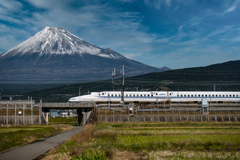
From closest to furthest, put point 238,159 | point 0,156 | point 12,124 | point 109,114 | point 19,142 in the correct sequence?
point 238,159 → point 0,156 → point 19,142 → point 12,124 → point 109,114

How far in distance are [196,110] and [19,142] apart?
48371 mm

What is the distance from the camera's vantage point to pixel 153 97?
87.9m

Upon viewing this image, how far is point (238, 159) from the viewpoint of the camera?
600 inches

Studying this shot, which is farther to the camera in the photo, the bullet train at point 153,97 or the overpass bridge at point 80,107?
the bullet train at point 153,97

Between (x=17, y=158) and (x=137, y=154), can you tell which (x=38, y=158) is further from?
(x=137, y=154)

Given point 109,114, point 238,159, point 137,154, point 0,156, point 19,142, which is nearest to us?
point 238,159

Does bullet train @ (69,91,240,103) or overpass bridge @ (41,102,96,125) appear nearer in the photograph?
overpass bridge @ (41,102,96,125)

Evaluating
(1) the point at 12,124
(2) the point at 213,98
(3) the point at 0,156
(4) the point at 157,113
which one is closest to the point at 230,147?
(3) the point at 0,156

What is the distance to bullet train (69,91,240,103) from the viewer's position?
8406 centimetres

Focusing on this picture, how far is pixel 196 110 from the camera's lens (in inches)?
2539

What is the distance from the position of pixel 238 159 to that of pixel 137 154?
6.31 meters

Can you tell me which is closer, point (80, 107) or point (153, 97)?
point (80, 107)

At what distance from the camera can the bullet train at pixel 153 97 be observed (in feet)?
276

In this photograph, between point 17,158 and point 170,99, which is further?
point 170,99
